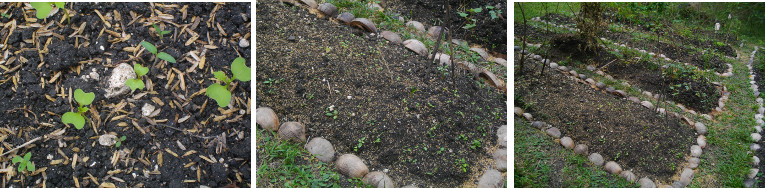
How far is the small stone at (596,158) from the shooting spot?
2.07m

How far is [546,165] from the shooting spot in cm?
194

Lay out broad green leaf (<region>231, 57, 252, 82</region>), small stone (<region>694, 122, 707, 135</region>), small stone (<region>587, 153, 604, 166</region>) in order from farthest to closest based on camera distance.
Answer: small stone (<region>694, 122, 707, 135</region>)
small stone (<region>587, 153, 604, 166</region>)
broad green leaf (<region>231, 57, 252, 82</region>)

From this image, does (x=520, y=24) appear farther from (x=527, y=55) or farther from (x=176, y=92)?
(x=176, y=92)

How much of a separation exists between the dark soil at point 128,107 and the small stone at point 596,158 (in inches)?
56.9

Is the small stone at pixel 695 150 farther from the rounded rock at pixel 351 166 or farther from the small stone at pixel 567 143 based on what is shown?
the rounded rock at pixel 351 166

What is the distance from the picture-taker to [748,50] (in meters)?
3.17

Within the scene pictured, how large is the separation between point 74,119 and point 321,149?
2.57 ft

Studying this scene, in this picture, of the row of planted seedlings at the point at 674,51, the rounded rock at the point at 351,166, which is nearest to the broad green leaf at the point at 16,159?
the rounded rock at the point at 351,166

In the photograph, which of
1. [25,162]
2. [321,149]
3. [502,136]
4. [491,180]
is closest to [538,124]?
[502,136]

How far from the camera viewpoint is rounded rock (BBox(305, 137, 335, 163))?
1.66 meters

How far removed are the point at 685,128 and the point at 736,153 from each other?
244 mm

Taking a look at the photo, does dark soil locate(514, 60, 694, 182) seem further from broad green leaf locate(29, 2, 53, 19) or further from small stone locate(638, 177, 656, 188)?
broad green leaf locate(29, 2, 53, 19)

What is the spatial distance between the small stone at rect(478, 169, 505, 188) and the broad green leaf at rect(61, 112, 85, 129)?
129 centimetres

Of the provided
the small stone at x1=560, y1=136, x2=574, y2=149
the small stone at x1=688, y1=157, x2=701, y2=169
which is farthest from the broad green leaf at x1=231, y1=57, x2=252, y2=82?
the small stone at x1=688, y1=157, x2=701, y2=169
